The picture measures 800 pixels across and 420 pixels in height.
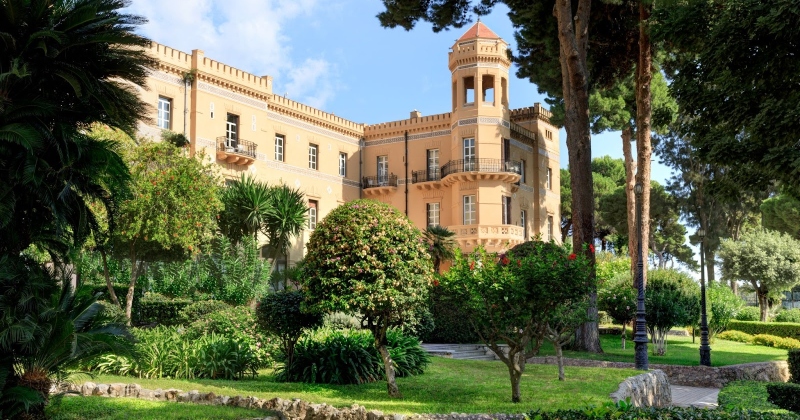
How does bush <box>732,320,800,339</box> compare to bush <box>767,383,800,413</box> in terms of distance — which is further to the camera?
bush <box>732,320,800,339</box>

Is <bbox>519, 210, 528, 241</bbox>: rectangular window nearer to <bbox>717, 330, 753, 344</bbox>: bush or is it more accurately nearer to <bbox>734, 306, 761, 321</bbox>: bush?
<bbox>717, 330, 753, 344</bbox>: bush

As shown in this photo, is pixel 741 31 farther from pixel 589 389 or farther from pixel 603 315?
pixel 603 315

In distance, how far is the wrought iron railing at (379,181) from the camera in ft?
119

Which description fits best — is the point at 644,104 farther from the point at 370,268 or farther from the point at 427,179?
the point at 427,179

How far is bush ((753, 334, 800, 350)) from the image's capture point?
25.3m

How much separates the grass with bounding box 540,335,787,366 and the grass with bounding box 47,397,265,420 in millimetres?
11326

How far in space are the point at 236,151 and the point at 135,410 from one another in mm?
20352

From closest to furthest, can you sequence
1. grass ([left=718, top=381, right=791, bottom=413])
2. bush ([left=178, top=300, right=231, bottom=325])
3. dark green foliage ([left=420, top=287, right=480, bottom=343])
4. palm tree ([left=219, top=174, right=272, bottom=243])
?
grass ([left=718, top=381, right=791, bottom=413]), bush ([left=178, top=300, right=231, bottom=325]), dark green foliage ([left=420, top=287, right=480, bottom=343]), palm tree ([left=219, top=174, right=272, bottom=243])

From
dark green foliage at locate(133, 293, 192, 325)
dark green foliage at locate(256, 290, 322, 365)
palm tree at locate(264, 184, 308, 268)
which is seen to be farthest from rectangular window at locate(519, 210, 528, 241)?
dark green foliage at locate(256, 290, 322, 365)

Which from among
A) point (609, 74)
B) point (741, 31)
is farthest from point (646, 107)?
point (741, 31)

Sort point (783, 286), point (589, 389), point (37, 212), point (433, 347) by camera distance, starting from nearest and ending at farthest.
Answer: point (37, 212) → point (589, 389) → point (433, 347) → point (783, 286)

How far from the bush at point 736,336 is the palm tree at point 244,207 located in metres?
20.0

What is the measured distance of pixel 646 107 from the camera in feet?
71.0

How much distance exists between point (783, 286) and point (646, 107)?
16.8 meters
